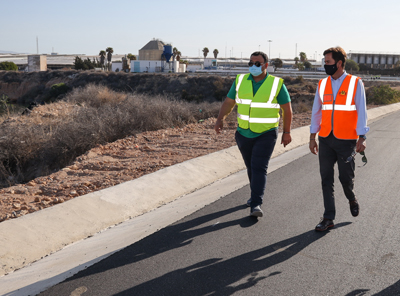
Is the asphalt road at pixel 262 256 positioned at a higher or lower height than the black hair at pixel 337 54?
lower

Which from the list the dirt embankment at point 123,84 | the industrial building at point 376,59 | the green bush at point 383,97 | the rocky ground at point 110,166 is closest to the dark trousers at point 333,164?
the rocky ground at point 110,166

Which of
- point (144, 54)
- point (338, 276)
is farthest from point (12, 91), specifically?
point (338, 276)

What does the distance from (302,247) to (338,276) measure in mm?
775

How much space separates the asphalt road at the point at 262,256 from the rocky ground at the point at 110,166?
202cm

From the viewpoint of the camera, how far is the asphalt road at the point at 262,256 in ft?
12.9

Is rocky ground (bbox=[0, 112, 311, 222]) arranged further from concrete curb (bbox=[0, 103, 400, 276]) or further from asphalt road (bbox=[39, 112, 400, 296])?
asphalt road (bbox=[39, 112, 400, 296])

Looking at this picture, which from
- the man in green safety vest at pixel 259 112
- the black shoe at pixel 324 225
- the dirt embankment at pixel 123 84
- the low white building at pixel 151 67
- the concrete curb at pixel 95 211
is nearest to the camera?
the concrete curb at pixel 95 211

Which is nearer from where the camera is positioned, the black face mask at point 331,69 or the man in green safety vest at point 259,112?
the black face mask at point 331,69

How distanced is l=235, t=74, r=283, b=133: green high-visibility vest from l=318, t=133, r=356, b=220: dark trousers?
792 mm

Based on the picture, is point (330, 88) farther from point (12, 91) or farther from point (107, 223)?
point (12, 91)

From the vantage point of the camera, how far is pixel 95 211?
5895mm

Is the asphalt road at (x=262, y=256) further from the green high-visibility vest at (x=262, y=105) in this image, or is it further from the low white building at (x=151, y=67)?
the low white building at (x=151, y=67)

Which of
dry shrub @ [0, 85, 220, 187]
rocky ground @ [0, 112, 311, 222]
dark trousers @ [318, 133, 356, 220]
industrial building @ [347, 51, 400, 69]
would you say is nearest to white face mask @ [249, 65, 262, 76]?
dark trousers @ [318, 133, 356, 220]

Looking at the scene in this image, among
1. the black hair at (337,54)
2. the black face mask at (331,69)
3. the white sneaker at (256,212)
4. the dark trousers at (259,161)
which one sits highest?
the black hair at (337,54)
